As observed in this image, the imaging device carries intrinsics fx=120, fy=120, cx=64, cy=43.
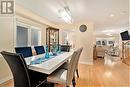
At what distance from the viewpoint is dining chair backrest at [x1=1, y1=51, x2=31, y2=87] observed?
1528 mm

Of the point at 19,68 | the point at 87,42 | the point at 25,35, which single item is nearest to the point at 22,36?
the point at 25,35

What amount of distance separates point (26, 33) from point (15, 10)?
56.5 inches

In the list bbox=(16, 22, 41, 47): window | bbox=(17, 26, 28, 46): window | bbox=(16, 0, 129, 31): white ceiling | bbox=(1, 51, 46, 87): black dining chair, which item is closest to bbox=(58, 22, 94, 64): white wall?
bbox=(16, 0, 129, 31): white ceiling

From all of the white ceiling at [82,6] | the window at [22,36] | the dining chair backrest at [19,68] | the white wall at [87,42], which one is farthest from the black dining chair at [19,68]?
the white wall at [87,42]

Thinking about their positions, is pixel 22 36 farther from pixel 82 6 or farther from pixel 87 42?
pixel 87 42

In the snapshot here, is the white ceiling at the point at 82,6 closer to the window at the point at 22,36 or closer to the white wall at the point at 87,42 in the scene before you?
the window at the point at 22,36

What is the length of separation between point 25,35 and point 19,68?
329 centimetres

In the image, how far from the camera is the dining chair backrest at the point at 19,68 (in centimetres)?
153

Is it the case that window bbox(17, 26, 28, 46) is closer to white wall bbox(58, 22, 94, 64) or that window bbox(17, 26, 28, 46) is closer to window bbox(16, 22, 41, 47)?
window bbox(16, 22, 41, 47)

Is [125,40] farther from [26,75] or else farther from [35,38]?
[26,75]

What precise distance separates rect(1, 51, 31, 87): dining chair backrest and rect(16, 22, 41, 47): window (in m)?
2.70

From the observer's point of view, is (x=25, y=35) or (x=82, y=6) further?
(x=25, y=35)

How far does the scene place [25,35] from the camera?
15.5ft

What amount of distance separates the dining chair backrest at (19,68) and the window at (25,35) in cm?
270
